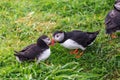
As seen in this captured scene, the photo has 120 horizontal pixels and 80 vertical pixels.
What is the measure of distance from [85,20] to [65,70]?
2.06 meters

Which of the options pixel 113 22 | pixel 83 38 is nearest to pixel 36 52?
pixel 83 38

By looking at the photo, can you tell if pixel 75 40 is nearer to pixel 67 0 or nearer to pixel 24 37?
pixel 24 37

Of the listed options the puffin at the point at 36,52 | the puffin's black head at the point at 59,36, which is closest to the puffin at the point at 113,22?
the puffin's black head at the point at 59,36

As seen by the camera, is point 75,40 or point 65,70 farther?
point 75,40

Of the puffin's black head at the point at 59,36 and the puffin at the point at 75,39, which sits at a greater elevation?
the puffin's black head at the point at 59,36

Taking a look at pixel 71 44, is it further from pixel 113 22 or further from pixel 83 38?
pixel 113 22

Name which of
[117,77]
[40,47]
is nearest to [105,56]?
[117,77]

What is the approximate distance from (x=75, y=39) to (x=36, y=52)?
713 mm

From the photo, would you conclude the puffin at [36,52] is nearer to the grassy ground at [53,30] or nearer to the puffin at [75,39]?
the grassy ground at [53,30]

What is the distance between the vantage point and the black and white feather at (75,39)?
6.15 m

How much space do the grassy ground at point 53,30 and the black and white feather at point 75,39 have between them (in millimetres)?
212

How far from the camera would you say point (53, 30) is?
734cm

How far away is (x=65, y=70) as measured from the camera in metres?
5.69

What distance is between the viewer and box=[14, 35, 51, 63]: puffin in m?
5.86
